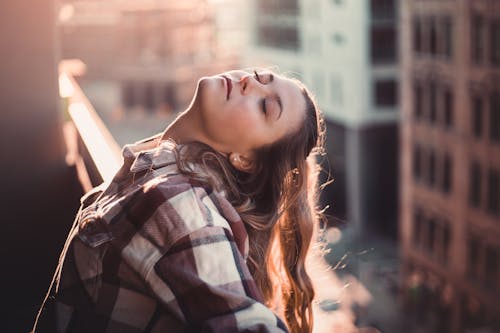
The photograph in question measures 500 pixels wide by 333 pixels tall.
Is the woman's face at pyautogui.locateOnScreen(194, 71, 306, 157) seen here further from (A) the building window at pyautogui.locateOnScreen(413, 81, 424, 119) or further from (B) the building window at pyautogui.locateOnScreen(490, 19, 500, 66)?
(A) the building window at pyautogui.locateOnScreen(413, 81, 424, 119)

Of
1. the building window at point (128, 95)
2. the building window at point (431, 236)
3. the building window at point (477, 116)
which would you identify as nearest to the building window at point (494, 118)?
the building window at point (477, 116)

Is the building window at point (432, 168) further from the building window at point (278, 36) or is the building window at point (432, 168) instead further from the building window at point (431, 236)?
the building window at point (278, 36)

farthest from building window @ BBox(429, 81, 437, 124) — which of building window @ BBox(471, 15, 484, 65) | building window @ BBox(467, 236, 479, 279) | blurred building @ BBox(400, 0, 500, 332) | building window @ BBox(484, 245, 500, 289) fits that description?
building window @ BBox(484, 245, 500, 289)

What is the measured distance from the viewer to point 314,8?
23.2 meters

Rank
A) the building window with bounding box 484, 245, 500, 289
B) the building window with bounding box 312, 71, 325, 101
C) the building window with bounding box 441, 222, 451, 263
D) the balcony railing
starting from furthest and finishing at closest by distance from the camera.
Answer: the building window with bounding box 312, 71, 325, 101
the building window with bounding box 441, 222, 451, 263
the building window with bounding box 484, 245, 500, 289
the balcony railing

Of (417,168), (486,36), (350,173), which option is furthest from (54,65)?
(350,173)

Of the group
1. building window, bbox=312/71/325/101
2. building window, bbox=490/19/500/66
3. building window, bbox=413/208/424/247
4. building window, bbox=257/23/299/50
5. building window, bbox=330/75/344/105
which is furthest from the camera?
building window, bbox=257/23/299/50

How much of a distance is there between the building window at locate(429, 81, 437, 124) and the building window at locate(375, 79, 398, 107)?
4.76 metres

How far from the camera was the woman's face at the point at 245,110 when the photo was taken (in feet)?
5.41

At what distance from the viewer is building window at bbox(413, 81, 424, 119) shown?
18250 millimetres

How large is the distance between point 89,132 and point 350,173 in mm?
19860

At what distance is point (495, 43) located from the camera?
50.1 feet

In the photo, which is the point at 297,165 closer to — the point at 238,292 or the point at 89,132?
the point at 238,292

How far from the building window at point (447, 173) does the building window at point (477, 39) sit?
2123mm
